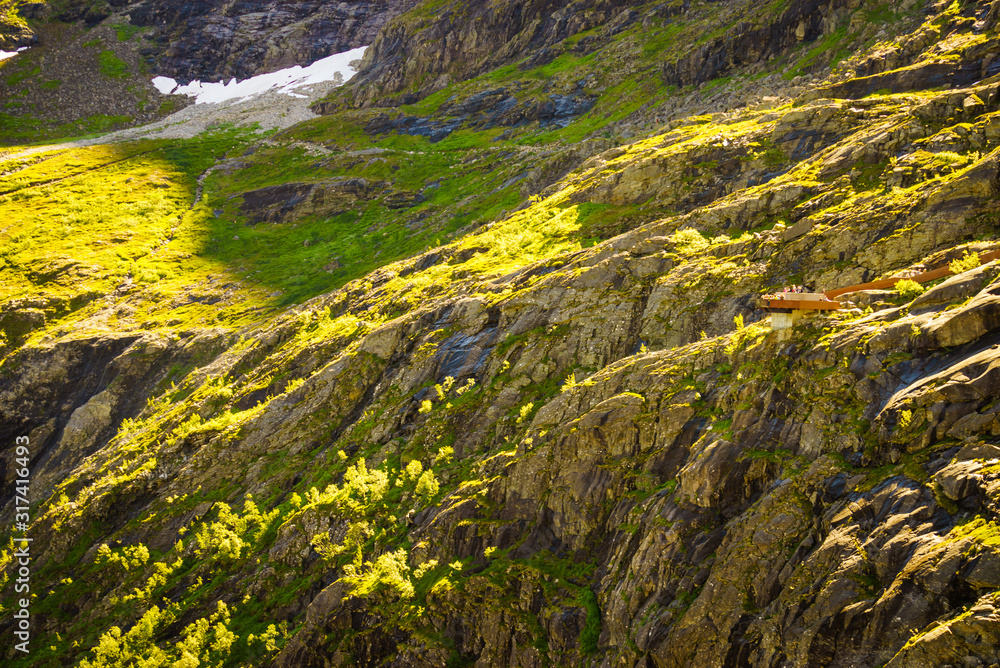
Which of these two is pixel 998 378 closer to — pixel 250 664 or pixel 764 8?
pixel 250 664

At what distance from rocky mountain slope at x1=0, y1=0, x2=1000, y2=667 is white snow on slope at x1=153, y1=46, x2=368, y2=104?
114 meters

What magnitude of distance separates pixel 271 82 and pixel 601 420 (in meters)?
185

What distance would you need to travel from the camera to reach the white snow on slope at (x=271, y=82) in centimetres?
16912

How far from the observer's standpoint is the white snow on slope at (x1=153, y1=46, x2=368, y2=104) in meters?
169

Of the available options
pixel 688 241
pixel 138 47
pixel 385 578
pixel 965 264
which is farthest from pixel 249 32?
pixel 965 264

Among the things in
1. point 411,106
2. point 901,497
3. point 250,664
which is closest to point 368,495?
point 250,664

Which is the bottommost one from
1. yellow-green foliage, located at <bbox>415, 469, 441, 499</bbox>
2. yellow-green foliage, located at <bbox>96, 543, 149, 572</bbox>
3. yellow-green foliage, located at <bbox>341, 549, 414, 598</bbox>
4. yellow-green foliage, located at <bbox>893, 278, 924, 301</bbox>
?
yellow-green foliage, located at <bbox>96, 543, 149, 572</bbox>

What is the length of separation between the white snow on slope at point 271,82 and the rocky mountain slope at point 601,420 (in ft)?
374

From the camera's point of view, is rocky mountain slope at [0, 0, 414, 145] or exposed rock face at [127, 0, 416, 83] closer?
rocky mountain slope at [0, 0, 414, 145]

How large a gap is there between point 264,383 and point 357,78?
132m

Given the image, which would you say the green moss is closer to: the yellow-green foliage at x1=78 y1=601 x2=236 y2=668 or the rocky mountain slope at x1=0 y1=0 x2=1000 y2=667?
the rocky mountain slope at x1=0 y1=0 x2=1000 y2=667

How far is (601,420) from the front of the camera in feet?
76.3

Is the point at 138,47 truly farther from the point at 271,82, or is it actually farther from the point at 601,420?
the point at 601,420

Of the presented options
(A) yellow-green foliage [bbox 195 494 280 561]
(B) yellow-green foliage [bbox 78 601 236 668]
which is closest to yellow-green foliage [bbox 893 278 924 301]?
(B) yellow-green foliage [bbox 78 601 236 668]
